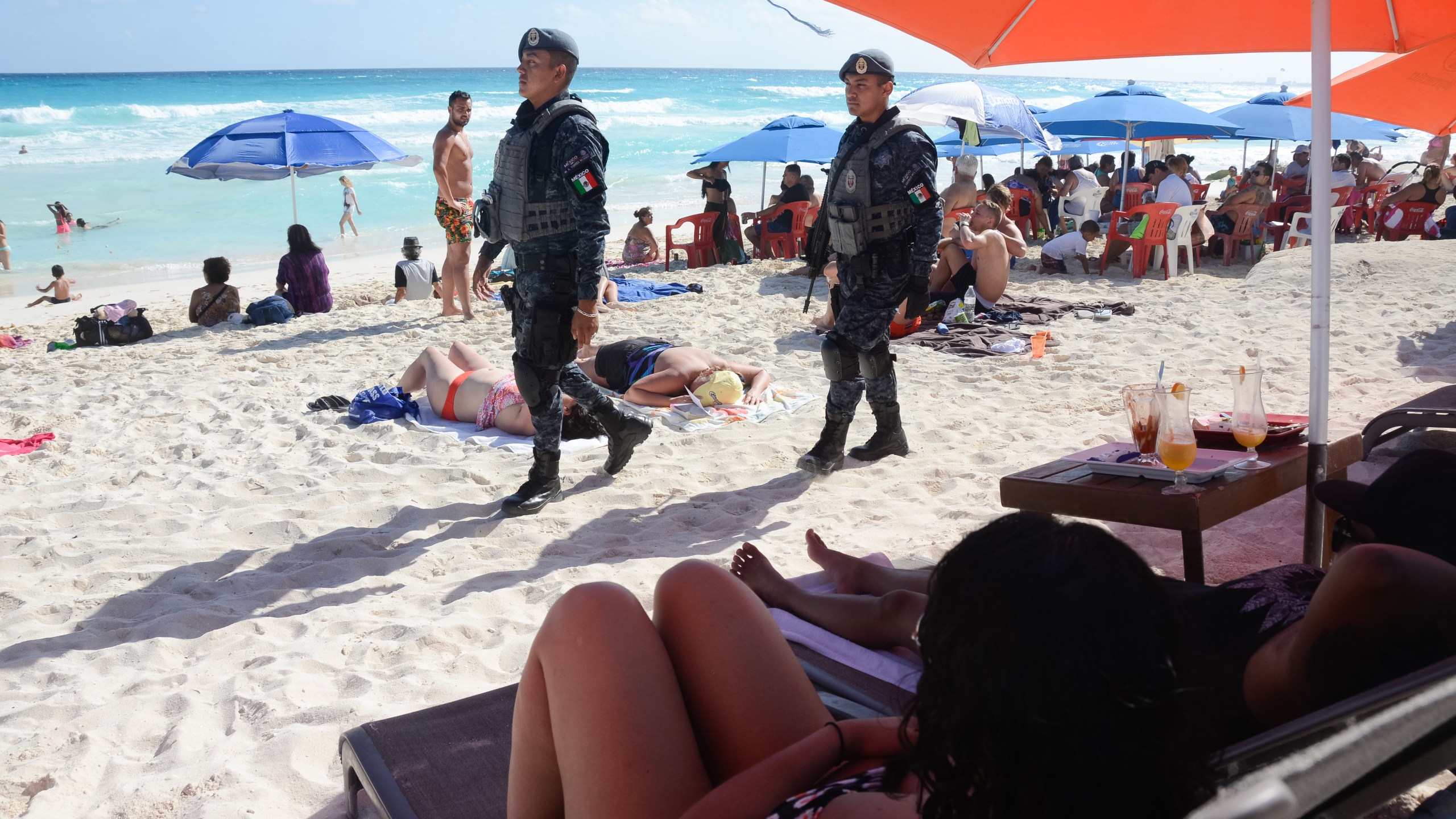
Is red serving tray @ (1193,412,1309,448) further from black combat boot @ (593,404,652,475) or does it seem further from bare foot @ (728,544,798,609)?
black combat boot @ (593,404,652,475)

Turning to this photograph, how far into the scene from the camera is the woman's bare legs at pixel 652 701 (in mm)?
1368

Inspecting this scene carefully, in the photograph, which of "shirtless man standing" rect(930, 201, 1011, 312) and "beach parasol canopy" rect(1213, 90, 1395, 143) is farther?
"beach parasol canopy" rect(1213, 90, 1395, 143)

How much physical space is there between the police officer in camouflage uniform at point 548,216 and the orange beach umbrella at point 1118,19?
1.26m

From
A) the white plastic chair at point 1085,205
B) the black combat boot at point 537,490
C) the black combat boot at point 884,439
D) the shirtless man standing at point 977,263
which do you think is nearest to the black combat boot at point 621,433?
the black combat boot at point 537,490

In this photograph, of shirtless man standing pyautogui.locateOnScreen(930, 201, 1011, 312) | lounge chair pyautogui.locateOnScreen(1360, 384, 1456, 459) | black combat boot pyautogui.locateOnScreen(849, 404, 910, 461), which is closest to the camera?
lounge chair pyautogui.locateOnScreen(1360, 384, 1456, 459)

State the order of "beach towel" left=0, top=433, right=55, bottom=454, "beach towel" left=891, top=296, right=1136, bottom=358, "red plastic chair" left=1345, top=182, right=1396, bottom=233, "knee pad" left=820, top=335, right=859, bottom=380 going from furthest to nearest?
"red plastic chair" left=1345, top=182, right=1396, bottom=233, "beach towel" left=891, top=296, right=1136, bottom=358, "beach towel" left=0, top=433, right=55, bottom=454, "knee pad" left=820, top=335, right=859, bottom=380

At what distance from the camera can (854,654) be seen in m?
2.31

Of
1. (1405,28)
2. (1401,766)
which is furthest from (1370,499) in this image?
(1405,28)

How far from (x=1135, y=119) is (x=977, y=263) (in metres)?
5.53

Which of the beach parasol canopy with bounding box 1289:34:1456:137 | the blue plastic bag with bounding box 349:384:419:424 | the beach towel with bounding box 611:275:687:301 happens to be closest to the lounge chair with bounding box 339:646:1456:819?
the beach parasol canopy with bounding box 1289:34:1456:137

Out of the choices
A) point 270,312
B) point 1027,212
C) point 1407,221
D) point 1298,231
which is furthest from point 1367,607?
point 1027,212

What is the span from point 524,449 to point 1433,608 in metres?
4.10

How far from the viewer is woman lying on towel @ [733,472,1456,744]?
1552 mm

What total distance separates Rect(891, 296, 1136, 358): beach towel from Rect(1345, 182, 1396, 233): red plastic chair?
6.58 m
